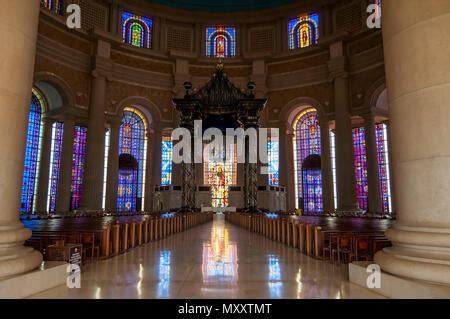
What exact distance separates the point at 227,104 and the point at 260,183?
27.3ft

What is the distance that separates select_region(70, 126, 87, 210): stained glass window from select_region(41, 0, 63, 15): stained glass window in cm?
776

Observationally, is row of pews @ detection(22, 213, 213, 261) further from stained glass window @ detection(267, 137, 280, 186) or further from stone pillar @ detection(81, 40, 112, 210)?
stained glass window @ detection(267, 137, 280, 186)

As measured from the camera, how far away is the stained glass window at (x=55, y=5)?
21166 millimetres

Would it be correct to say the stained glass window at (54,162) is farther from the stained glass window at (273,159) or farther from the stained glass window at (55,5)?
the stained glass window at (273,159)

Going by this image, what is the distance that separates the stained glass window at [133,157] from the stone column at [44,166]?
5840 mm

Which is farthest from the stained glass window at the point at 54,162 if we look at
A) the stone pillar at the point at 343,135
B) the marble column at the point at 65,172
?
the stone pillar at the point at 343,135

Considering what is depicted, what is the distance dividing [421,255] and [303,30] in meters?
26.0

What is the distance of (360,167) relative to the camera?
25.5m

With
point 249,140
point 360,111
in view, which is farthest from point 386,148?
point 249,140

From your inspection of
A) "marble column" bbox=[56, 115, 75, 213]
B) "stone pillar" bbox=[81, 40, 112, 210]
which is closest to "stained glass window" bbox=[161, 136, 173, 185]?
"stone pillar" bbox=[81, 40, 112, 210]

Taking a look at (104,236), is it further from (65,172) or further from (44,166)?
(44,166)

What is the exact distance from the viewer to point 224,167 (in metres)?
29.0

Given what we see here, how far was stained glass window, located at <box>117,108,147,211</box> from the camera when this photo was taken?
2675cm
